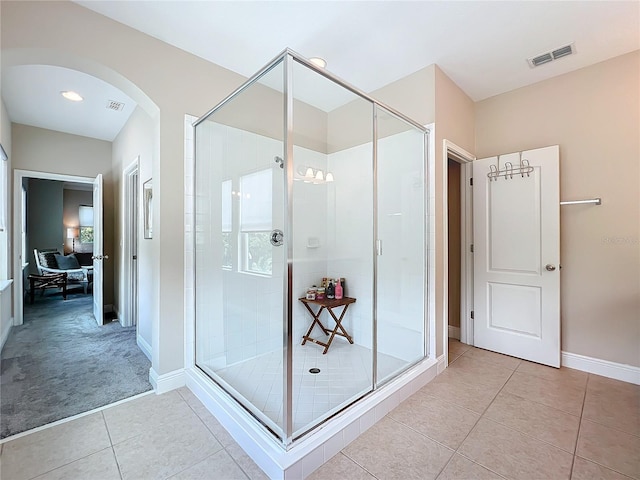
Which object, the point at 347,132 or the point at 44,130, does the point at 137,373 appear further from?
the point at 44,130

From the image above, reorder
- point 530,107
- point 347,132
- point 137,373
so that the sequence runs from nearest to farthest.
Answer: point 137,373 < point 530,107 < point 347,132

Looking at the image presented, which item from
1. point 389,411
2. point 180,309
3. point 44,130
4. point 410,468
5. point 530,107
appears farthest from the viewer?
point 44,130

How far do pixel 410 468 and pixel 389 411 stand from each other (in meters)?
0.49

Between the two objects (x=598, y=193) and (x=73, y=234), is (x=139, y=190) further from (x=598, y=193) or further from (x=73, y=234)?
(x=73, y=234)

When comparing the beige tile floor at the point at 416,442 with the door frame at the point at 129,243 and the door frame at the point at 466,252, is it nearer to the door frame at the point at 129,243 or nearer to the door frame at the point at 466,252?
the door frame at the point at 466,252

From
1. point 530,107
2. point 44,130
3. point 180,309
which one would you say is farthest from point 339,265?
point 44,130

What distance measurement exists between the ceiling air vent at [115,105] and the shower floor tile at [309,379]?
3004mm

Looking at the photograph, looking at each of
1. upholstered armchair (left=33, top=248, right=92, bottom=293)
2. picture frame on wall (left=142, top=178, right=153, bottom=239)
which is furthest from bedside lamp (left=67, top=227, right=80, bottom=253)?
picture frame on wall (left=142, top=178, right=153, bottom=239)

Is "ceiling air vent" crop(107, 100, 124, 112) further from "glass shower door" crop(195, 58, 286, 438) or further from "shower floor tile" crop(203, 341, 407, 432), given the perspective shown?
"shower floor tile" crop(203, 341, 407, 432)

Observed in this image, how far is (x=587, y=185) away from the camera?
252cm

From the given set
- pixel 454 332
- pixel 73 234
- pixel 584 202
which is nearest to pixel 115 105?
pixel 454 332

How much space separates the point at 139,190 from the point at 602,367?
463 centimetres

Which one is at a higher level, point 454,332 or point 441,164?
point 441,164

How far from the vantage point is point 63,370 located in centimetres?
251
